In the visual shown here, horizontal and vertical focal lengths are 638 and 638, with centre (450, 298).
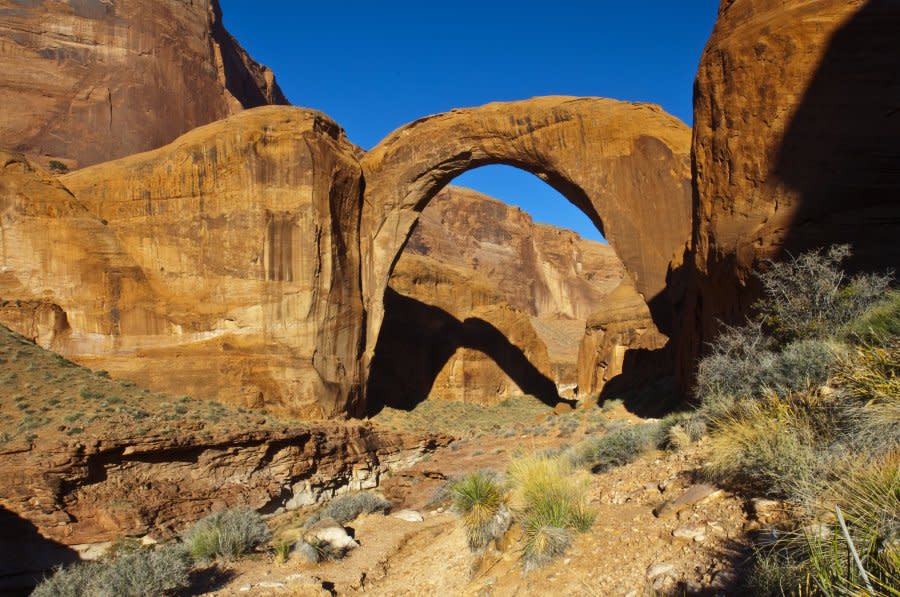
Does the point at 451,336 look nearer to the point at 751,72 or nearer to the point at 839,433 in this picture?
the point at 751,72

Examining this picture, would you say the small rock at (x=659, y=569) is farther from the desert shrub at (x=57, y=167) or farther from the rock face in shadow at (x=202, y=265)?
the desert shrub at (x=57, y=167)

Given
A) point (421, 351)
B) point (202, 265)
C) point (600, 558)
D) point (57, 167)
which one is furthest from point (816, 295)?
point (57, 167)

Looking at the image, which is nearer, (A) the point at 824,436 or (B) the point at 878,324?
(A) the point at 824,436

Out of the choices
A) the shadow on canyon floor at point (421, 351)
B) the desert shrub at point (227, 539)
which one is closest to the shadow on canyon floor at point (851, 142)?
the desert shrub at point (227, 539)

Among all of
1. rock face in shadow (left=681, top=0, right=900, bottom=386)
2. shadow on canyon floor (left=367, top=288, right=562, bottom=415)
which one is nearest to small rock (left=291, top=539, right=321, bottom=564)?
rock face in shadow (left=681, top=0, right=900, bottom=386)

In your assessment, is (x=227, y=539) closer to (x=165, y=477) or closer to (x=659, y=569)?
(x=165, y=477)

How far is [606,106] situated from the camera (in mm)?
21281

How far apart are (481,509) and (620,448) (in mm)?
2853

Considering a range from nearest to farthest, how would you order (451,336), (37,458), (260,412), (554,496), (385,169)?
(554,496) → (37,458) → (260,412) → (385,169) → (451,336)

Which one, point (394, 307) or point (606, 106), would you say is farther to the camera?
point (394, 307)

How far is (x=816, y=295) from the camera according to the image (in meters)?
8.48

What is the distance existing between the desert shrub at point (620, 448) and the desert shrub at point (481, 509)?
203 centimetres

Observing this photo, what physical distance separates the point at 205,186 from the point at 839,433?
20167 millimetres

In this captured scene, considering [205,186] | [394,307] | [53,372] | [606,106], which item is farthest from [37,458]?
[394,307]
